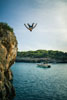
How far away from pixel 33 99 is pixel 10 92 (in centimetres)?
511

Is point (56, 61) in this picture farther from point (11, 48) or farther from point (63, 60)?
point (11, 48)

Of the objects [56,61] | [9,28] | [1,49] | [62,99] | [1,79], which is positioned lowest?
[56,61]

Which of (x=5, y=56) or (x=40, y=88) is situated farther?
(x=40, y=88)

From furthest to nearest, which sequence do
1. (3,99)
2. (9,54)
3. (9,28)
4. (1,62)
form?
1. (9,28)
2. (9,54)
3. (1,62)
4. (3,99)

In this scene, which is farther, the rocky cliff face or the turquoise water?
the turquoise water

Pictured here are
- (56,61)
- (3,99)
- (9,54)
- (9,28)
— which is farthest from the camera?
(56,61)

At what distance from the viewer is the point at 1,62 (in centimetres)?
2344

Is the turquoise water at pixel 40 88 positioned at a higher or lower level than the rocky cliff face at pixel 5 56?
lower

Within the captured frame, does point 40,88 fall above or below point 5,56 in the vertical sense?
below

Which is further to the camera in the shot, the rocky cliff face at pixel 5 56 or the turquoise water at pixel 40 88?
the turquoise water at pixel 40 88

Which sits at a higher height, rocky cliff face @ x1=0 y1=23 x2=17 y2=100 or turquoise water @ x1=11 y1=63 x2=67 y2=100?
rocky cliff face @ x1=0 y1=23 x2=17 y2=100

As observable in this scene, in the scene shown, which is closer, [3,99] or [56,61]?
[3,99]

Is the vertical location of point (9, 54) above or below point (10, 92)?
above

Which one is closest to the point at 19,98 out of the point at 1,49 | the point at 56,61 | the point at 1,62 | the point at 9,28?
the point at 1,62
